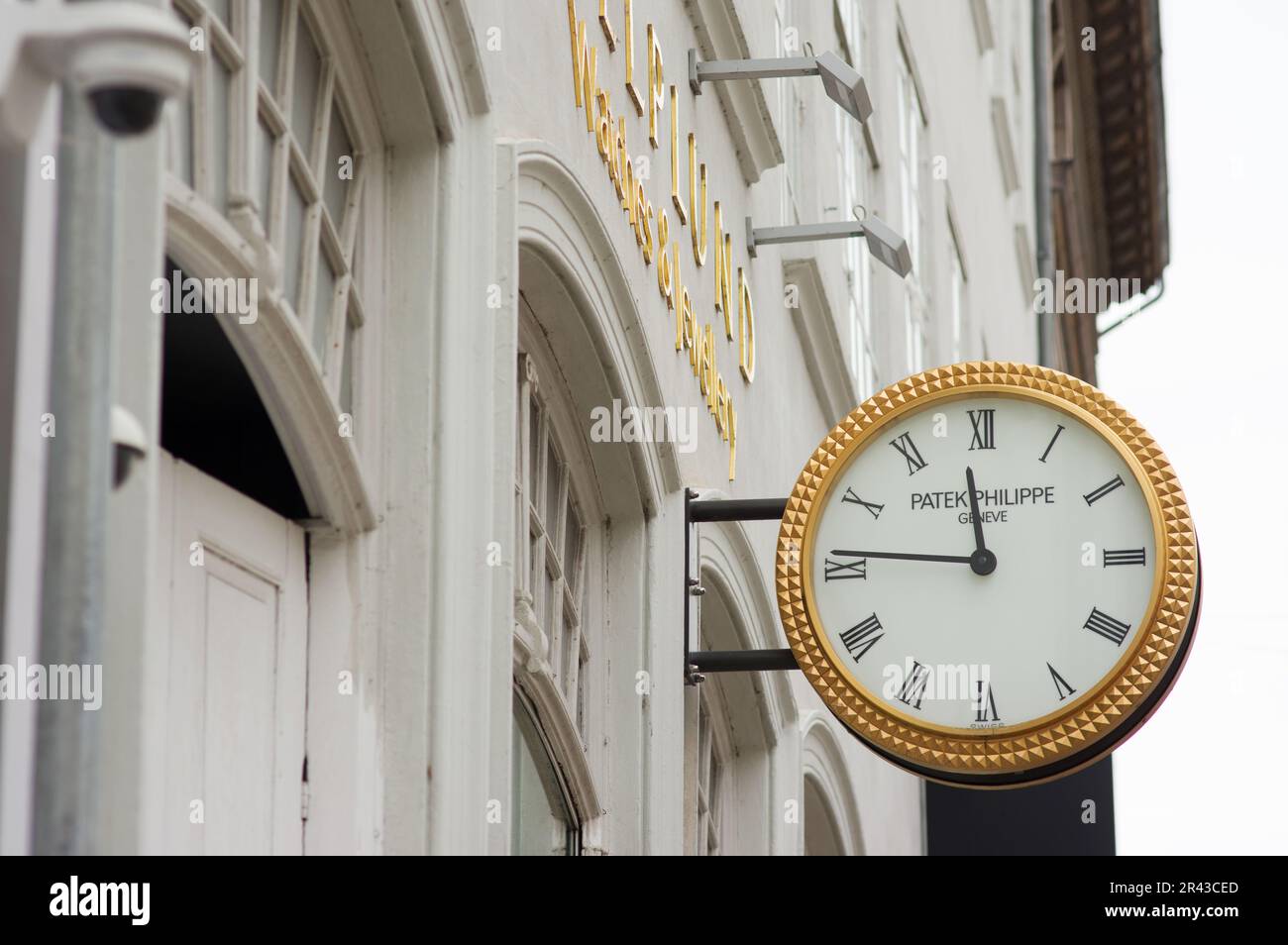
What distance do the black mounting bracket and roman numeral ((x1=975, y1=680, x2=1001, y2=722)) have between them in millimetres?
509

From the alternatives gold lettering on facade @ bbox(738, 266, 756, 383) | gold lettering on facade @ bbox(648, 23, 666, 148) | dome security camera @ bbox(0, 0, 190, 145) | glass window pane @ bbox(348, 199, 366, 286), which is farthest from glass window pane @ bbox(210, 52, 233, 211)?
gold lettering on facade @ bbox(738, 266, 756, 383)

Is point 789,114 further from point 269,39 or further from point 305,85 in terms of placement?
point 269,39

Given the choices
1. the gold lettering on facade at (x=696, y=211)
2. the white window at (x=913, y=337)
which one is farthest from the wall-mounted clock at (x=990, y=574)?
the white window at (x=913, y=337)

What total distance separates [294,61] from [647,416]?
2402 mm

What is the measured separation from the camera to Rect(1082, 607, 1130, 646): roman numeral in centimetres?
469

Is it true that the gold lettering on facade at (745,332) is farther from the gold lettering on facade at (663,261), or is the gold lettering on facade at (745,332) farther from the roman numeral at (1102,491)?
the roman numeral at (1102,491)

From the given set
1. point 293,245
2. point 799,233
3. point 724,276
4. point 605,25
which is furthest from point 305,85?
point 799,233

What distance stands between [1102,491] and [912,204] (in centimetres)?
863

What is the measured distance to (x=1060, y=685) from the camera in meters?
4.73

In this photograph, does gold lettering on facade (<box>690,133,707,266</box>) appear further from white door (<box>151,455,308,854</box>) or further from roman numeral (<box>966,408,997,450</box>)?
white door (<box>151,455,308,854</box>)
